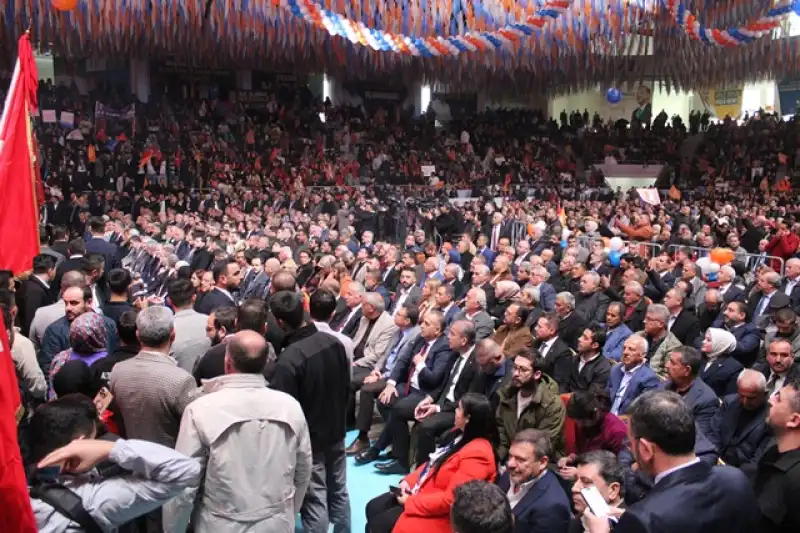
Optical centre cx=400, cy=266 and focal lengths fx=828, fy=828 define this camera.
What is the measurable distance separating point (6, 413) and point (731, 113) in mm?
29737

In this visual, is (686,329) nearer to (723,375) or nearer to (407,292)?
(723,375)

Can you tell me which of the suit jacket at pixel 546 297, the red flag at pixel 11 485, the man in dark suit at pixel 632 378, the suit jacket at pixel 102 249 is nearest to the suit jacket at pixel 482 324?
the suit jacket at pixel 546 297

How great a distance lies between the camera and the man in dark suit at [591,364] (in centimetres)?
527

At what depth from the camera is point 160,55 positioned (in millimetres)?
21625

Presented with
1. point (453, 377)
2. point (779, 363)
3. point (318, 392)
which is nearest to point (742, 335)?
point (779, 363)

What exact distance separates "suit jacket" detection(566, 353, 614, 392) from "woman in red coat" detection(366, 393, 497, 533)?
1659 mm

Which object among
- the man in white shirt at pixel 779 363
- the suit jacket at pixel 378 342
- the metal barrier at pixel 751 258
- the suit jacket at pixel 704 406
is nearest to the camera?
the suit jacket at pixel 704 406

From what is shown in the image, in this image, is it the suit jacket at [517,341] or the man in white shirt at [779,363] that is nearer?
the man in white shirt at [779,363]

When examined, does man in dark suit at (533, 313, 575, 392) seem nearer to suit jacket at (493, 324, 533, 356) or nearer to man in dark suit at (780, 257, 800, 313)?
suit jacket at (493, 324, 533, 356)

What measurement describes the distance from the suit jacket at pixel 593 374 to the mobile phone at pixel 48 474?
349 cm

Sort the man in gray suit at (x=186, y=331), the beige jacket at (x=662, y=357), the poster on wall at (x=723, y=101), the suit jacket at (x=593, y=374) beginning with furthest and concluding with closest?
the poster on wall at (x=723, y=101)
the beige jacket at (x=662, y=357)
the suit jacket at (x=593, y=374)
the man in gray suit at (x=186, y=331)

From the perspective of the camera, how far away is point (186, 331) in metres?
4.57

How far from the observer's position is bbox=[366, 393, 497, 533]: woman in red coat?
11.4ft

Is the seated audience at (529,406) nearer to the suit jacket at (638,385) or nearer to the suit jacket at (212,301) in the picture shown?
the suit jacket at (638,385)
